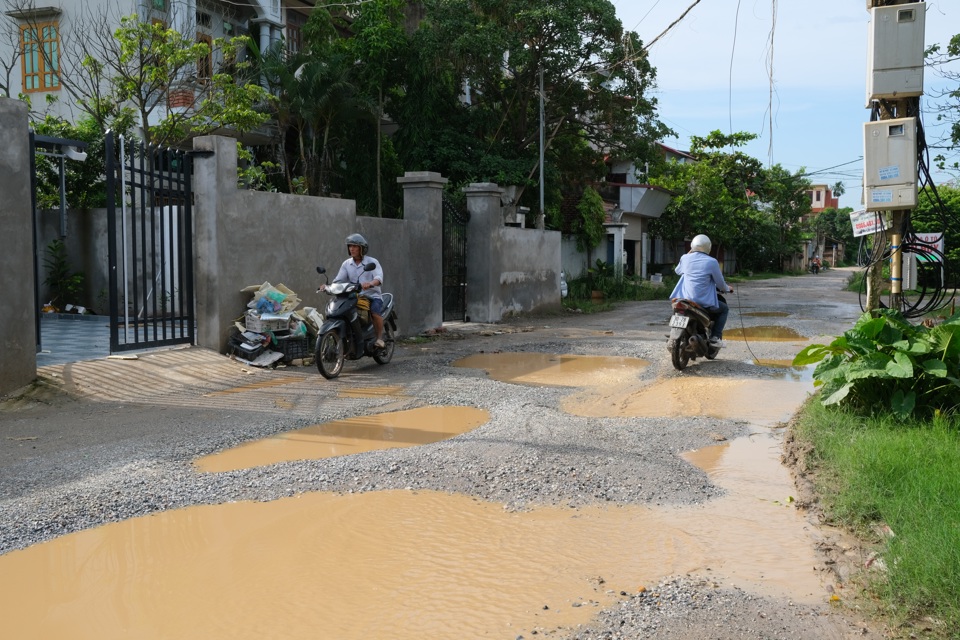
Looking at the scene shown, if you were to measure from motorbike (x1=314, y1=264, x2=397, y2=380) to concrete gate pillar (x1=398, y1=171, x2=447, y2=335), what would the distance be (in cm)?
386

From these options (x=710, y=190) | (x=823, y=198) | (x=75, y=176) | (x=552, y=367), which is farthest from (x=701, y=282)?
(x=823, y=198)

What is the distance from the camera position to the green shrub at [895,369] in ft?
18.7

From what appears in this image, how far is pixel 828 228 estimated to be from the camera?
84438mm

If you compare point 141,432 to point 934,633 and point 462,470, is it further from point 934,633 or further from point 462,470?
point 934,633

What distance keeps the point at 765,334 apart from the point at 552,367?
5.45m

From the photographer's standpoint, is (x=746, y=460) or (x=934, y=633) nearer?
(x=934, y=633)

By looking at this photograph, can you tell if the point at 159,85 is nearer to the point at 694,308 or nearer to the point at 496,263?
the point at 496,263

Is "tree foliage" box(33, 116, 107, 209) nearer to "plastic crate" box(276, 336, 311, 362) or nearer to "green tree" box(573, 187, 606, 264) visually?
"plastic crate" box(276, 336, 311, 362)

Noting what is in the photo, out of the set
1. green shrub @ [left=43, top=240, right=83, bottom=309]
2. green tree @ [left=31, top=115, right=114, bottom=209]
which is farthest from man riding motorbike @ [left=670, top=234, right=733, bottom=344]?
green tree @ [left=31, top=115, right=114, bottom=209]

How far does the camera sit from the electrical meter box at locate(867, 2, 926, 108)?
20.6ft

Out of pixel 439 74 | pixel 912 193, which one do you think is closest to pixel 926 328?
pixel 912 193

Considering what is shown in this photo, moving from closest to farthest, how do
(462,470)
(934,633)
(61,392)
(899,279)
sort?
1. (934,633)
2. (462,470)
3. (899,279)
4. (61,392)

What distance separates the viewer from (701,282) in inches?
388

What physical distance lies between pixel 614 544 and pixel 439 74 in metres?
19.0
